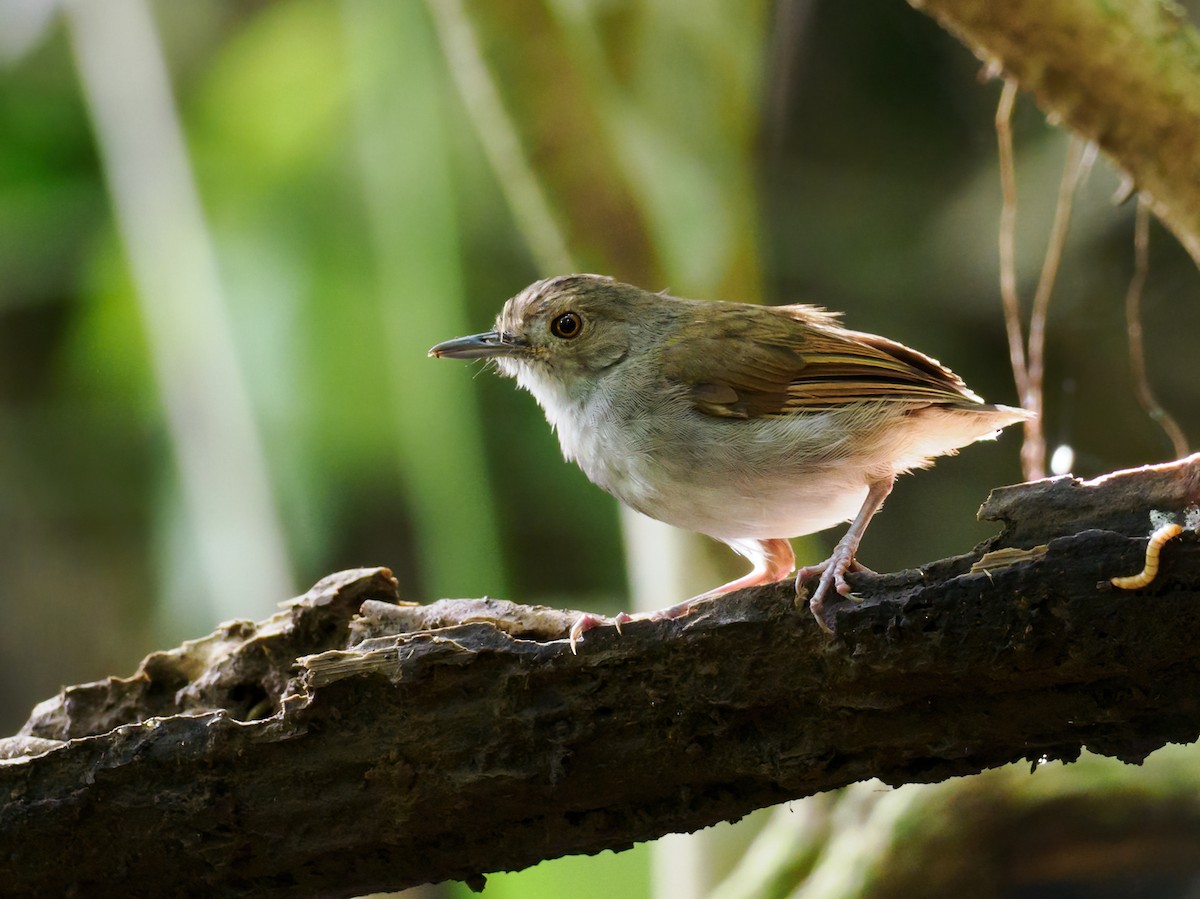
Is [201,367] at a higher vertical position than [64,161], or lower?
lower

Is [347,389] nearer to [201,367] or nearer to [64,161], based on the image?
[201,367]

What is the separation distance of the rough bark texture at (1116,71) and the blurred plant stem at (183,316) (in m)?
3.86

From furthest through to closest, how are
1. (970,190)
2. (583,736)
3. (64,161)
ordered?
(64,161)
(970,190)
(583,736)

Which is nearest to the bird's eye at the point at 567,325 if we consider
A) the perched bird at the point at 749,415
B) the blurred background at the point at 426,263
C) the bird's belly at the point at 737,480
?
the perched bird at the point at 749,415

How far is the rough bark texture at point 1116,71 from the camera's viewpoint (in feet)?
10.4

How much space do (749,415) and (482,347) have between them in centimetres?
87

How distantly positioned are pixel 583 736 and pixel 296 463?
480 cm

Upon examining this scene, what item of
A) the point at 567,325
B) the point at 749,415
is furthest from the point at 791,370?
the point at 567,325

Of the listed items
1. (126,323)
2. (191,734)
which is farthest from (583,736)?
(126,323)

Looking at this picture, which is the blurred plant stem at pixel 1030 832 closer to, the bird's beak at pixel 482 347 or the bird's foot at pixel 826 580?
the bird's foot at pixel 826 580

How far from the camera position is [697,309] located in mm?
3514

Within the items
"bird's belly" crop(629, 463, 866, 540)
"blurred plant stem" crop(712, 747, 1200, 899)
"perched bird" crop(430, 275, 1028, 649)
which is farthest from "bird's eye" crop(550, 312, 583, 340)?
"blurred plant stem" crop(712, 747, 1200, 899)

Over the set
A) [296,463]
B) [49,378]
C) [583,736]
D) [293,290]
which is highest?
[49,378]

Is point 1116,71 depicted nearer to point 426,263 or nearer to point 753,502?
point 753,502
